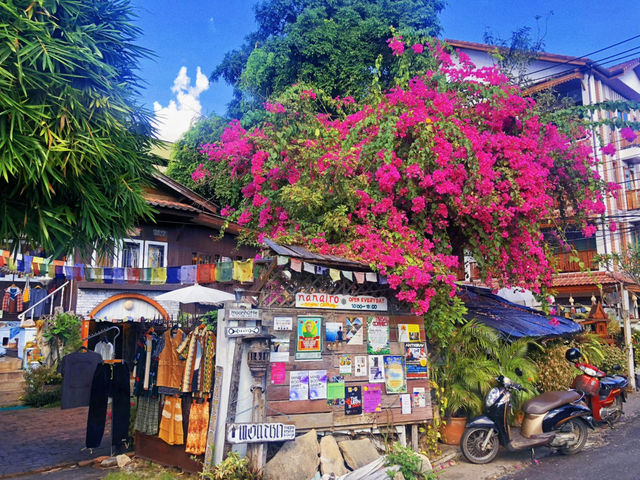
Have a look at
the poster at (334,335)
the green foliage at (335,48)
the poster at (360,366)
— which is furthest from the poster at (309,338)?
the green foliage at (335,48)

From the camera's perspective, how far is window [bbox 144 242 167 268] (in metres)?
16.5

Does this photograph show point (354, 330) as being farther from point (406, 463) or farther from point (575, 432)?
point (575, 432)

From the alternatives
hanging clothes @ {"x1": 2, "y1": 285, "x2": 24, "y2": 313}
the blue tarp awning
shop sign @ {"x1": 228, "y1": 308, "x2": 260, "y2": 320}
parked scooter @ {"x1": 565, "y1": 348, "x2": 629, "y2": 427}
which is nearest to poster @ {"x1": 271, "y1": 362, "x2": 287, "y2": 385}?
shop sign @ {"x1": 228, "y1": 308, "x2": 260, "y2": 320}

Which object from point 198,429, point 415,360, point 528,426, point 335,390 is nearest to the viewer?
point 198,429

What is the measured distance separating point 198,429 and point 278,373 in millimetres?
1302

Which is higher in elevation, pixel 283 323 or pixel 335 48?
pixel 335 48

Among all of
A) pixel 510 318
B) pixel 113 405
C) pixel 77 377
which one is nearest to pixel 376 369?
pixel 113 405

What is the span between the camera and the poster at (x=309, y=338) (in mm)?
Answer: 7277

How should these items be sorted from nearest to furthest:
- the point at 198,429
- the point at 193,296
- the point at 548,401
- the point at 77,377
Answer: the point at 198,429 → the point at 548,401 → the point at 77,377 → the point at 193,296

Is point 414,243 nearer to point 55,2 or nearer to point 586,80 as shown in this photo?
point 55,2

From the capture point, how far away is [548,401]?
8.59 metres

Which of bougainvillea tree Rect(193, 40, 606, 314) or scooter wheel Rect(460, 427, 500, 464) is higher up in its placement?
bougainvillea tree Rect(193, 40, 606, 314)

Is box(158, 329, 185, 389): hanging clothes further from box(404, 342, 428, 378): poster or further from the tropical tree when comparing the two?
box(404, 342, 428, 378): poster

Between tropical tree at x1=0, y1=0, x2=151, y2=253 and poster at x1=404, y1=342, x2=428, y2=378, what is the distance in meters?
4.73
